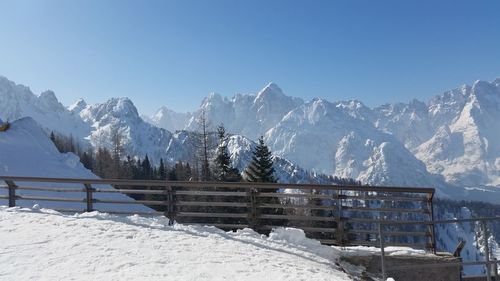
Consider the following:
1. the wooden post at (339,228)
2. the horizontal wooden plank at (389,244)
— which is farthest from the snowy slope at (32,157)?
the horizontal wooden plank at (389,244)

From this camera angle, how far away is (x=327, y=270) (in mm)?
10305

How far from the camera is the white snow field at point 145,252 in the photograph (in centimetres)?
920

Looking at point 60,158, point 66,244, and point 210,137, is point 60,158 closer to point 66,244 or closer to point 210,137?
point 210,137

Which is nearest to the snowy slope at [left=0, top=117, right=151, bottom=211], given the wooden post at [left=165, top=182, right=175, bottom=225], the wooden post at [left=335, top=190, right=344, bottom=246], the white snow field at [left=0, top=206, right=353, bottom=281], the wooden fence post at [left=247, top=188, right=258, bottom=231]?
the wooden post at [left=165, top=182, right=175, bottom=225]

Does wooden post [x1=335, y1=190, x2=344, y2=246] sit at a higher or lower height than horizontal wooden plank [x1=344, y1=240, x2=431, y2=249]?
higher

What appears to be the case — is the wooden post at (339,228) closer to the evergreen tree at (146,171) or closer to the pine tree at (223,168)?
the pine tree at (223,168)

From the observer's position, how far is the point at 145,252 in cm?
1043

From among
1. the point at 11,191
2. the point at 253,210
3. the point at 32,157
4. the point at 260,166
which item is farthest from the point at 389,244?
the point at 32,157

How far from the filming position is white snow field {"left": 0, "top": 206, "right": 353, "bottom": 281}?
30.2 ft

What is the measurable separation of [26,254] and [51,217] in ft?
12.3

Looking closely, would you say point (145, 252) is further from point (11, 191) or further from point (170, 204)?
point (11, 191)

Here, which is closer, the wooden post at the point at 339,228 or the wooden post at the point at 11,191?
the wooden post at the point at 339,228

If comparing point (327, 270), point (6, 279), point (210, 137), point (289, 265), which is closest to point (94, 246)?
point (6, 279)

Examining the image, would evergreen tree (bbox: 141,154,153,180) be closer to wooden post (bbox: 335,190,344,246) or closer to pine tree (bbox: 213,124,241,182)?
pine tree (bbox: 213,124,241,182)
